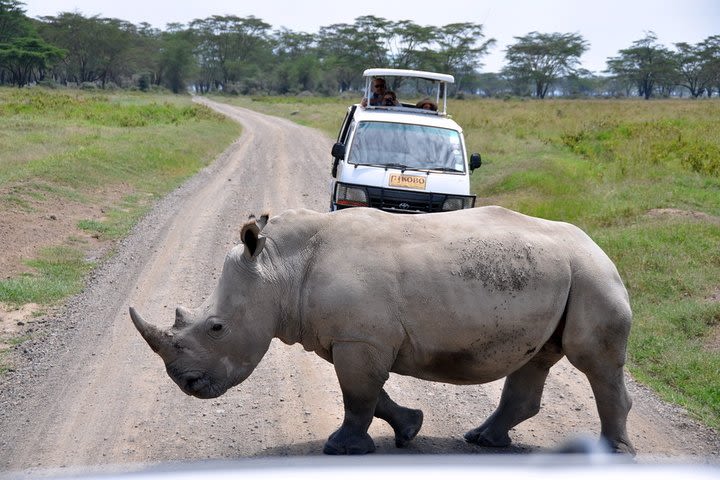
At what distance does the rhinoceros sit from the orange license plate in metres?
6.01

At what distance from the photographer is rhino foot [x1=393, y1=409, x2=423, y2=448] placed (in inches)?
226

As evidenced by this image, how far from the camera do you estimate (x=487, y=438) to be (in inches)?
233

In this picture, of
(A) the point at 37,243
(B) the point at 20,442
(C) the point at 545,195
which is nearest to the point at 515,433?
(B) the point at 20,442

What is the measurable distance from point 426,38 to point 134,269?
55888mm

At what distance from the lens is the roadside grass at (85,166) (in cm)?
1142

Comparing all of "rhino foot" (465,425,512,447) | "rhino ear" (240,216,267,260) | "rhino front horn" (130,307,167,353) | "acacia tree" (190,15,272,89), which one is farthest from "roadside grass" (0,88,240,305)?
"acacia tree" (190,15,272,89)

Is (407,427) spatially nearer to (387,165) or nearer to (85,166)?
(387,165)

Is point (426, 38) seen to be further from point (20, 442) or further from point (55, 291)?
point (20, 442)

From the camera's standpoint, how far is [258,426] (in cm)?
623

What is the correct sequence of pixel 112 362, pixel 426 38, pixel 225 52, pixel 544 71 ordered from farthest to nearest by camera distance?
pixel 225 52
pixel 544 71
pixel 426 38
pixel 112 362

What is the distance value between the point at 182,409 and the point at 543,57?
259ft

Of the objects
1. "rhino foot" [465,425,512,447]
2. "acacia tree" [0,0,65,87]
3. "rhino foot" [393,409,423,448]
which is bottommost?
"rhino foot" [465,425,512,447]

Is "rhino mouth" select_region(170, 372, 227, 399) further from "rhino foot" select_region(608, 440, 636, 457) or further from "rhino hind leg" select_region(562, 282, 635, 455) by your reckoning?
"rhino foot" select_region(608, 440, 636, 457)

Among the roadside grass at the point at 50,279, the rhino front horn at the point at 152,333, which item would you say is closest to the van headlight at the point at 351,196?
the roadside grass at the point at 50,279
